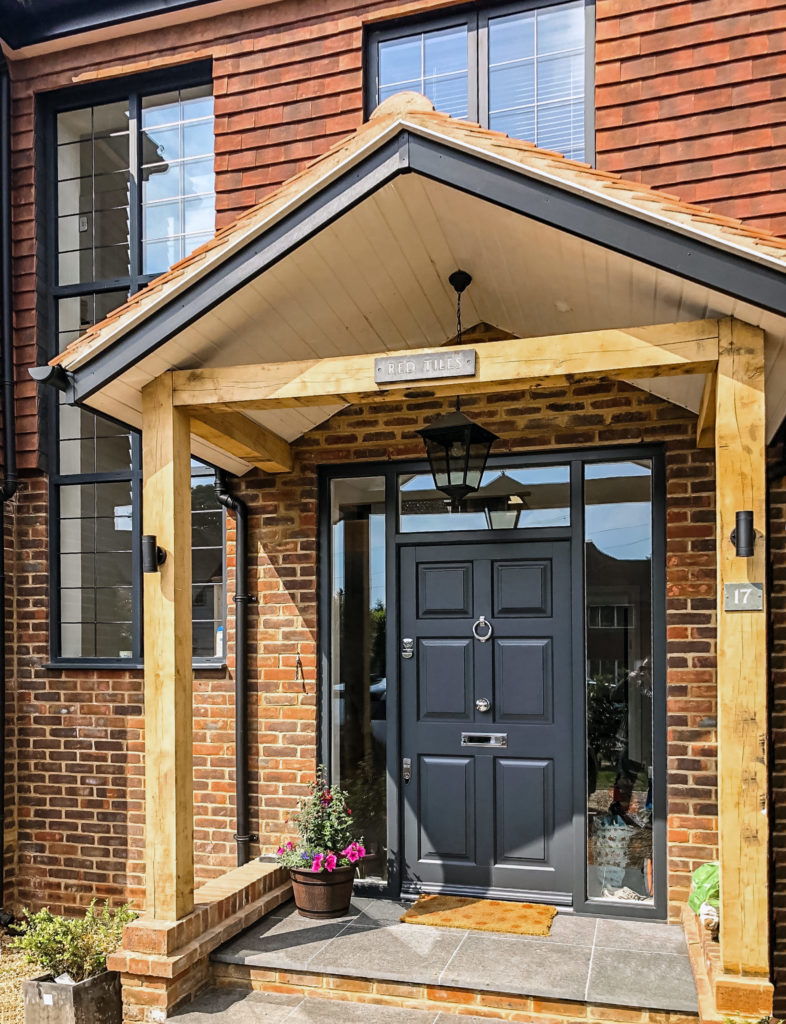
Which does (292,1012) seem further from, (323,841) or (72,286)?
(72,286)

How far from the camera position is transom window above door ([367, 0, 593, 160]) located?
568cm

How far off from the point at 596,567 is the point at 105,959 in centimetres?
323

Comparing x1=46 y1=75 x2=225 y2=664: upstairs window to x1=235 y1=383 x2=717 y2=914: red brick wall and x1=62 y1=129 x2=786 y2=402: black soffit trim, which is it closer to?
x1=235 y1=383 x2=717 y2=914: red brick wall

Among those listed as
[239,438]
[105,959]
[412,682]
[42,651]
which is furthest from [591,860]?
[42,651]

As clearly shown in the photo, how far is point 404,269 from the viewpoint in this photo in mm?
4676

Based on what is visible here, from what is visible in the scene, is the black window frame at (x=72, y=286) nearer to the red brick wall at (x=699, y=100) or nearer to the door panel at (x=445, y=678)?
the door panel at (x=445, y=678)

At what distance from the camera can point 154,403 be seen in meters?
4.52

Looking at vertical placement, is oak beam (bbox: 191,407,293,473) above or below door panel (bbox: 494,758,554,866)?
above

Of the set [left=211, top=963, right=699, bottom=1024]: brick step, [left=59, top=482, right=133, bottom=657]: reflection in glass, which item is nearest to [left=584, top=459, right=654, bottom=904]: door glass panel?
[left=211, top=963, right=699, bottom=1024]: brick step

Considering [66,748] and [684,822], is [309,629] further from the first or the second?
[684,822]

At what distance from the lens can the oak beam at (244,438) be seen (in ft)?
15.7

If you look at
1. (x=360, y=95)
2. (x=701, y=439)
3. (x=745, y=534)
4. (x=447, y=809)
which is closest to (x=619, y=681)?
(x=447, y=809)

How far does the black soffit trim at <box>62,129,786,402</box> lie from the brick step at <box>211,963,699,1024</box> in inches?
115

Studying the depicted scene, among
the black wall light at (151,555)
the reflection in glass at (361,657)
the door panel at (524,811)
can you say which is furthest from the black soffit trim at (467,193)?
the door panel at (524,811)
